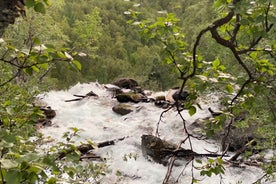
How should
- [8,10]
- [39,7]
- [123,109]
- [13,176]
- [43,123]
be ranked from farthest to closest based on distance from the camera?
[123,109], [43,123], [8,10], [39,7], [13,176]

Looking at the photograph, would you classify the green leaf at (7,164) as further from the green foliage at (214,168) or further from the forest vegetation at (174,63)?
the green foliage at (214,168)

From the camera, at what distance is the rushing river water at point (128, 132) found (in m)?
9.79

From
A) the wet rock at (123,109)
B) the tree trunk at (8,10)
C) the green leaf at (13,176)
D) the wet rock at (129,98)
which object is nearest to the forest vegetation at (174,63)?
the green leaf at (13,176)

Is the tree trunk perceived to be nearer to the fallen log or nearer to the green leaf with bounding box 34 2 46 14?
the green leaf with bounding box 34 2 46 14

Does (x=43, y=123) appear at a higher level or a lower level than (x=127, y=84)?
higher

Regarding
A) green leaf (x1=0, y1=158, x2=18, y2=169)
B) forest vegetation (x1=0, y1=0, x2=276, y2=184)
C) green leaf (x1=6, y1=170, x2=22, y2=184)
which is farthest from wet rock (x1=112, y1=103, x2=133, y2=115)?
green leaf (x1=0, y1=158, x2=18, y2=169)

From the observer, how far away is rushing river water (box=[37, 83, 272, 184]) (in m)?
9.79

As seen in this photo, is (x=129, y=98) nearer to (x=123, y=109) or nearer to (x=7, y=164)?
(x=123, y=109)

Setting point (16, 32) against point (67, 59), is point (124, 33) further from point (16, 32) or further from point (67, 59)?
point (67, 59)

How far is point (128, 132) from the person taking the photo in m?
13.2

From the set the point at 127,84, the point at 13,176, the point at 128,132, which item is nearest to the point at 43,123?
the point at 128,132

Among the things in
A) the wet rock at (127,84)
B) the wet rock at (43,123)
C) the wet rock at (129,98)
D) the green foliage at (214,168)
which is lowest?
the wet rock at (127,84)

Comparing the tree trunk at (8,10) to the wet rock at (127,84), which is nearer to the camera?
the tree trunk at (8,10)

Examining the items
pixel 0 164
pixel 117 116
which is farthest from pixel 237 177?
pixel 0 164
